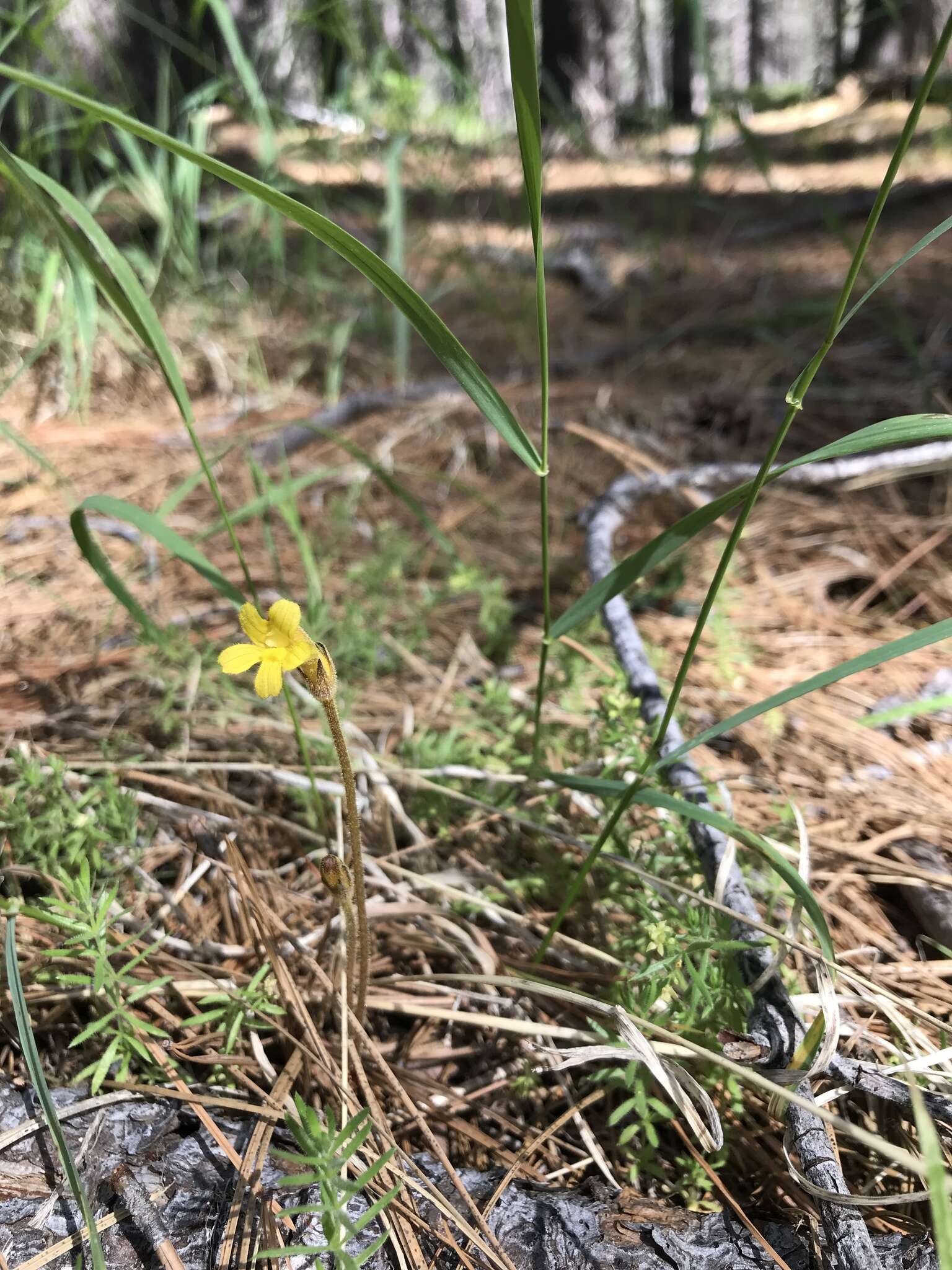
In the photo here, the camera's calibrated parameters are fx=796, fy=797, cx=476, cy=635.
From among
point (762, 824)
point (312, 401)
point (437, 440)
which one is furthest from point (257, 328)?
point (762, 824)

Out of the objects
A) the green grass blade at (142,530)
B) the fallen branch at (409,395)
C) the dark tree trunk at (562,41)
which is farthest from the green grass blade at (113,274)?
the dark tree trunk at (562,41)

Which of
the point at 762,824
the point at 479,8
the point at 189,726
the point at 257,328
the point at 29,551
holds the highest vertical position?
the point at 479,8

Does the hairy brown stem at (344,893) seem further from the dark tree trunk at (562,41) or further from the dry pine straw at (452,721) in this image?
the dark tree trunk at (562,41)

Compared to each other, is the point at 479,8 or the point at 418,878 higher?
the point at 479,8

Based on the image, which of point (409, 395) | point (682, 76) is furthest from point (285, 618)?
point (682, 76)

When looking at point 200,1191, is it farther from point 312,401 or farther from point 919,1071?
point 312,401

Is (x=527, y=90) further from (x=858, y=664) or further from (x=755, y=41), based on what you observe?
(x=755, y=41)
